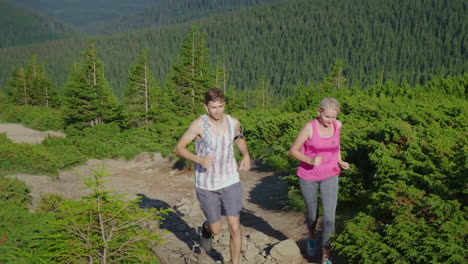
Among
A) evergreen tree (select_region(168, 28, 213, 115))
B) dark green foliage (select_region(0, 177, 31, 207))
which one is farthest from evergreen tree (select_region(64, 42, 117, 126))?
dark green foliage (select_region(0, 177, 31, 207))

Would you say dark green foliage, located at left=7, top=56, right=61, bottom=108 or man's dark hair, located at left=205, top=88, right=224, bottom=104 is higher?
man's dark hair, located at left=205, top=88, right=224, bottom=104

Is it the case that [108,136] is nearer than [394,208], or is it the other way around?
[394,208]

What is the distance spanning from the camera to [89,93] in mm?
35781

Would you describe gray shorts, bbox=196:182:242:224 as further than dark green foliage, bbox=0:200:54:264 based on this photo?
Yes

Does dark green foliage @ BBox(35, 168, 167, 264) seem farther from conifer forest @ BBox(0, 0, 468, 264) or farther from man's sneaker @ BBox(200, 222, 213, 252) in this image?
man's sneaker @ BBox(200, 222, 213, 252)

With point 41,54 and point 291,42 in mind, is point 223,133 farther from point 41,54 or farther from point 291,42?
point 41,54

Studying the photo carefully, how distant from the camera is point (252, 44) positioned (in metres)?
188

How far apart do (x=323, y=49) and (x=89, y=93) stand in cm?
14608

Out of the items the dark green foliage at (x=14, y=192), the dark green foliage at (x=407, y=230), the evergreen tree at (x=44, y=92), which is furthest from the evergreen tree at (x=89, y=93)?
the dark green foliage at (x=407, y=230)

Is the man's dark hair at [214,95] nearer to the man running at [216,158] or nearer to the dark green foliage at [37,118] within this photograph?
the man running at [216,158]

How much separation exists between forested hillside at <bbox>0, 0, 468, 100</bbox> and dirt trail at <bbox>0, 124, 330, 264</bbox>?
11787 cm

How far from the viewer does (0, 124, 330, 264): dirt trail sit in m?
5.14

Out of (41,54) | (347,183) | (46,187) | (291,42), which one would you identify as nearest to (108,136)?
(46,187)

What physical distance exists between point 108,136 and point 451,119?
91.0 ft
